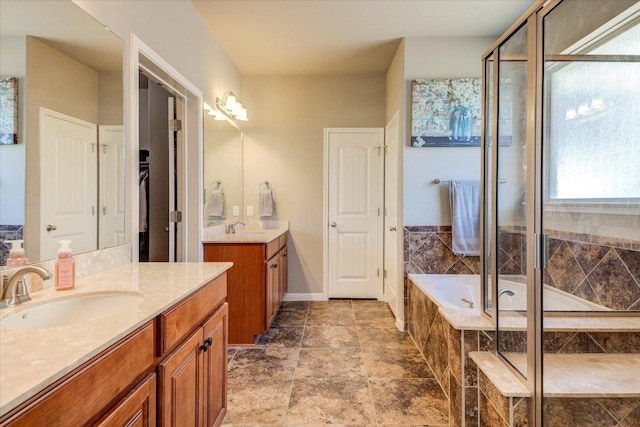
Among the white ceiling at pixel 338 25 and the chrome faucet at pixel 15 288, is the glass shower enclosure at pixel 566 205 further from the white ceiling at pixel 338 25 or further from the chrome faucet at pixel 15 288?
the chrome faucet at pixel 15 288

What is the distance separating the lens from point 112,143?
59.5 inches

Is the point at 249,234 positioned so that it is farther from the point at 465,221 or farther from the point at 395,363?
the point at 465,221

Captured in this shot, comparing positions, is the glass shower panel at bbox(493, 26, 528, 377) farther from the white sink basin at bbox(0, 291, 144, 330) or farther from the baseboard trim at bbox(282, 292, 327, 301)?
the baseboard trim at bbox(282, 292, 327, 301)

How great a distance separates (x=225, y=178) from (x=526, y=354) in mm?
2672

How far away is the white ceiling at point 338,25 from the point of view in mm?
2457

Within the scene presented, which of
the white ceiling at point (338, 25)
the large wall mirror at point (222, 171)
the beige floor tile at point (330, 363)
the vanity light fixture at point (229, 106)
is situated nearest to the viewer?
the beige floor tile at point (330, 363)

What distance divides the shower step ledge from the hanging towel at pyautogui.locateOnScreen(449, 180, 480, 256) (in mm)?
1314

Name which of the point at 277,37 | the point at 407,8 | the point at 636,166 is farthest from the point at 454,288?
the point at 277,37

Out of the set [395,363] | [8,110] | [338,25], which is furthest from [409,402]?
[338,25]

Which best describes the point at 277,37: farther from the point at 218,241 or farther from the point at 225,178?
the point at 218,241

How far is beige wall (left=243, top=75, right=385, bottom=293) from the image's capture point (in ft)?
12.4

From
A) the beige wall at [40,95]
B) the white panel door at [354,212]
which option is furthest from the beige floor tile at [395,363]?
the beige wall at [40,95]

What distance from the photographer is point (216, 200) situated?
292 cm

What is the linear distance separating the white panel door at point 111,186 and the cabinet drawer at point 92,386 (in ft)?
2.59
